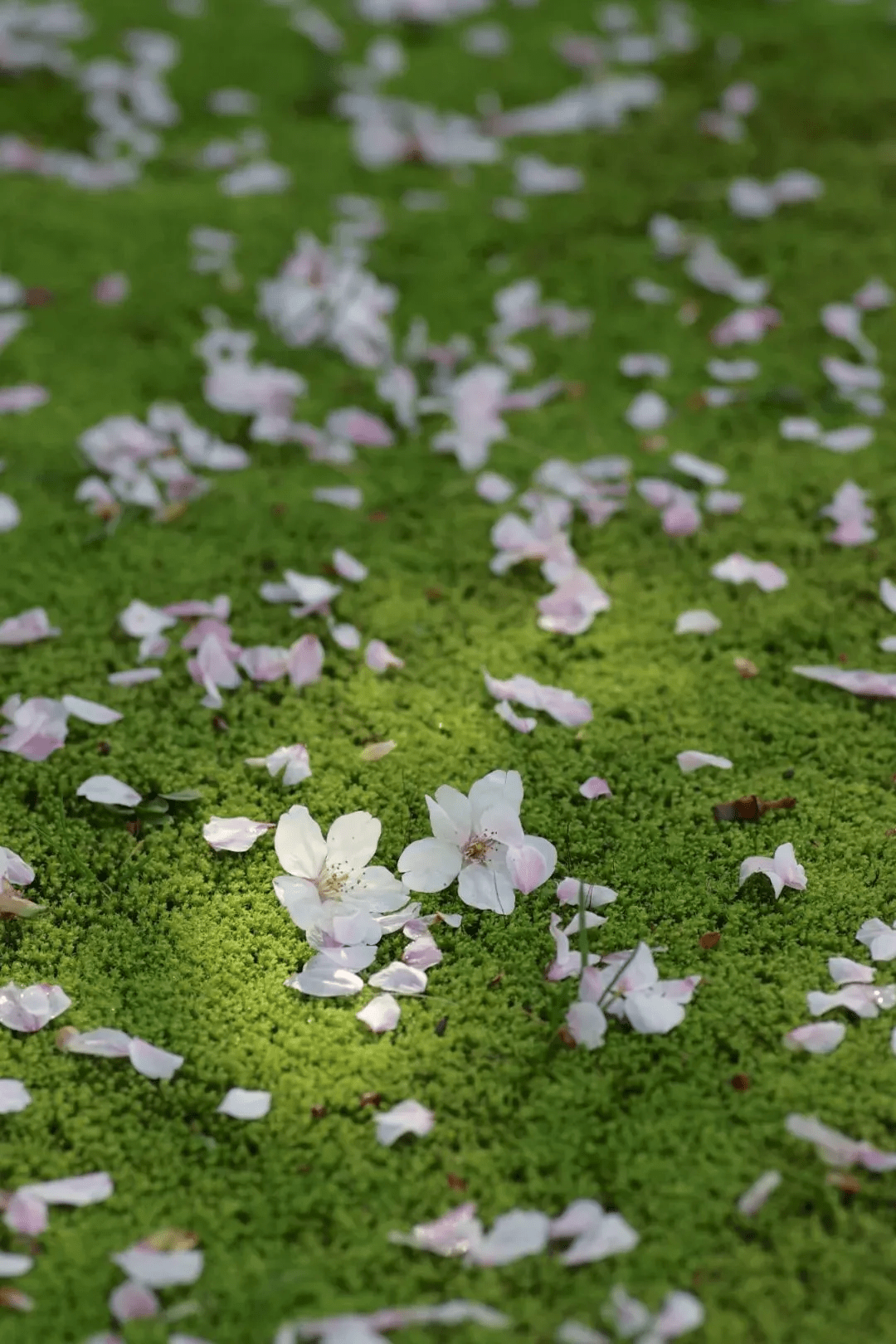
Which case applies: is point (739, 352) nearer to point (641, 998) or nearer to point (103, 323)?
point (103, 323)

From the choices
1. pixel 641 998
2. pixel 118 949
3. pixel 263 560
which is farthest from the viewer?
pixel 263 560

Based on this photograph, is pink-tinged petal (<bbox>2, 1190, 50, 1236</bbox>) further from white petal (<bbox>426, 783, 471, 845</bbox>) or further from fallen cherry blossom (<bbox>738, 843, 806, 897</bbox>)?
fallen cherry blossom (<bbox>738, 843, 806, 897</bbox>)

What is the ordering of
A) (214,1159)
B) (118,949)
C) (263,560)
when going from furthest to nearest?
1. (263,560)
2. (118,949)
3. (214,1159)

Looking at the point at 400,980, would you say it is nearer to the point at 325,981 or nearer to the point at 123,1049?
the point at 325,981

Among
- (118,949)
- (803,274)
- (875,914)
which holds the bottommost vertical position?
(118,949)

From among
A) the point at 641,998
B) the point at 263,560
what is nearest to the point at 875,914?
the point at 641,998

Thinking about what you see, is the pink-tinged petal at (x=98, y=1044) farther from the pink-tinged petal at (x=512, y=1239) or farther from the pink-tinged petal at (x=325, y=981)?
the pink-tinged petal at (x=512, y=1239)

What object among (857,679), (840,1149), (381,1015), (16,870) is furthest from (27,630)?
(840,1149)
